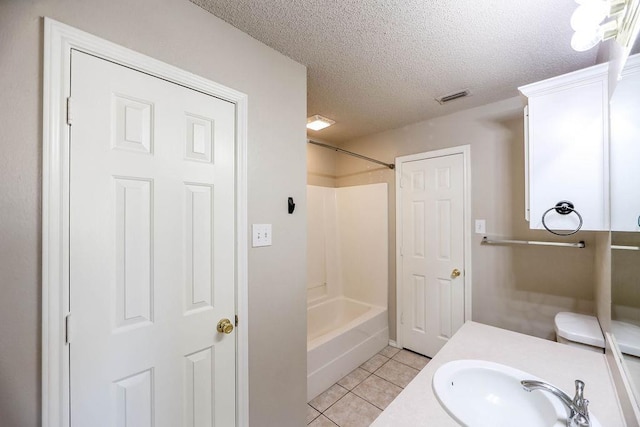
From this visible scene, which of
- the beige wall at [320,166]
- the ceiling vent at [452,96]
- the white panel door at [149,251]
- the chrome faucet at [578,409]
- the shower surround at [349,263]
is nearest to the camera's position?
the chrome faucet at [578,409]

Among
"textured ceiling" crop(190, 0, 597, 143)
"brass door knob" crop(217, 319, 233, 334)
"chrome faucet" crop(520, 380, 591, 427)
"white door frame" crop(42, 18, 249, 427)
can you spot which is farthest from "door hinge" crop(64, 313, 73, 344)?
"chrome faucet" crop(520, 380, 591, 427)

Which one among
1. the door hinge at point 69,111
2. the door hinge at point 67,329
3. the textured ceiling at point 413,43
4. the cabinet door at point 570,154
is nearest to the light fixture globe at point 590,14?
the textured ceiling at point 413,43

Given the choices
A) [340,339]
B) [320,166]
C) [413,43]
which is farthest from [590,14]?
[320,166]

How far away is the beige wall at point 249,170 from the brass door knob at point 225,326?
0.41 ft

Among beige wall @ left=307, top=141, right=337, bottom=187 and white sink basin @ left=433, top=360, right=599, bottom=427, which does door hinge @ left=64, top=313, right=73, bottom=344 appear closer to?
white sink basin @ left=433, top=360, right=599, bottom=427

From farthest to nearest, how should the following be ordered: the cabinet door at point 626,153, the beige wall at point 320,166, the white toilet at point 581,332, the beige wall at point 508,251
Answer: the beige wall at point 320,166
the beige wall at point 508,251
the white toilet at point 581,332
the cabinet door at point 626,153

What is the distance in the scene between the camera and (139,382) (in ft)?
3.40

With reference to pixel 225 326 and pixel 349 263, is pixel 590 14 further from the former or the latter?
pixel 349 263

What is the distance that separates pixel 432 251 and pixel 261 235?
186 cm

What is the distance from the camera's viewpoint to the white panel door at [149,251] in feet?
3.01

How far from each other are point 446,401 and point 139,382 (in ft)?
3.77

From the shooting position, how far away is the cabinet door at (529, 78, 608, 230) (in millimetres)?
1202

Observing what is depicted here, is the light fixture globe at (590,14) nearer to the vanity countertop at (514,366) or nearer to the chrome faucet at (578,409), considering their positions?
the chrome faucet at (578,409)

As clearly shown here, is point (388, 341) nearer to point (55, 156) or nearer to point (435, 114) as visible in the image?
point (435, 114)
